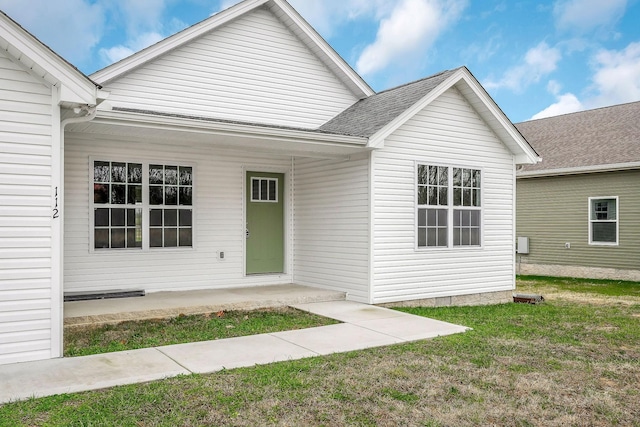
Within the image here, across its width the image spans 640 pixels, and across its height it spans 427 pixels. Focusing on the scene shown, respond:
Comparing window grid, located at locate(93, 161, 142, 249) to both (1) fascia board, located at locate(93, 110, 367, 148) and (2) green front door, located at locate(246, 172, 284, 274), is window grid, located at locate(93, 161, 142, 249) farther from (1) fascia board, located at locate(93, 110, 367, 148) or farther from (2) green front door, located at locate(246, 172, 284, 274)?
(1) fascia board, located at locate(93, 110, 367, 148)

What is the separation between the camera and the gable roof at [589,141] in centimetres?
1543

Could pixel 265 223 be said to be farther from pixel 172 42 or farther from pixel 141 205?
pixel 172 42

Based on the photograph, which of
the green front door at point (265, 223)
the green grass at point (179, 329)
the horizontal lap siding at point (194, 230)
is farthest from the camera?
the green front door at point (265, 223)

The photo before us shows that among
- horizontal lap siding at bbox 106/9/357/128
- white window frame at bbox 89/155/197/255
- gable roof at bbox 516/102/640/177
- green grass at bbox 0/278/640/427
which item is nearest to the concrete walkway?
green grass at bbox 0/278/640/427

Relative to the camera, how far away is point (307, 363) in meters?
5.53

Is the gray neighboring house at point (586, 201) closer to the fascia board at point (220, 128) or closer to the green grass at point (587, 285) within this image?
the green grass at point (587, 285)

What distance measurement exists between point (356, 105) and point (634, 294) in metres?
7.83

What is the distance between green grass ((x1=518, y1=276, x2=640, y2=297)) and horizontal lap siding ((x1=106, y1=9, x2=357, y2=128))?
751 centimetres

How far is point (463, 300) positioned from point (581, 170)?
7693mm

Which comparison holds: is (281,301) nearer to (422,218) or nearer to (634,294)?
(422,218)

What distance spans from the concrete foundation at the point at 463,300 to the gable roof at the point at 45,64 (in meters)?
5.94

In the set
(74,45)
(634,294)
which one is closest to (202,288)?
(634,294)

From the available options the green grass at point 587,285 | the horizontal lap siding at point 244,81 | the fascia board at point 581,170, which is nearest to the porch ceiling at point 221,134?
the horizontal lap siding at point 244,81

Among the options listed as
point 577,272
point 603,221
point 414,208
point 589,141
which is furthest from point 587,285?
point 414,208
